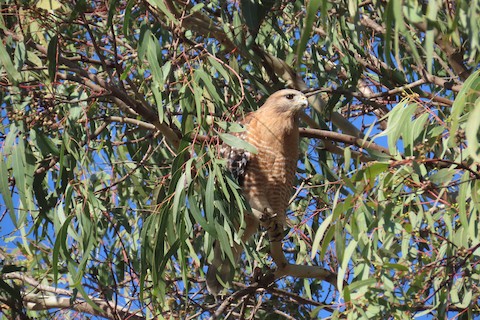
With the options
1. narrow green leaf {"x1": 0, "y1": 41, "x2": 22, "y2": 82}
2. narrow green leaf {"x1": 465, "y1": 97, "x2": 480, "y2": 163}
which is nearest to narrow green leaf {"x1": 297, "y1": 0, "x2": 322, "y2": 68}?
narrow green leaf {"x1": 465, "y1": 97, "x2": 480, "y2": 163}

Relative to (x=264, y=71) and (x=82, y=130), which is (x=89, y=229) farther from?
(x=264, y=71)

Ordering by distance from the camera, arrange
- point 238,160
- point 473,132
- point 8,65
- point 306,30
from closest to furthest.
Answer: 1. point 473,132
2. point 306,30
3. point 8,65
4. point 238,160

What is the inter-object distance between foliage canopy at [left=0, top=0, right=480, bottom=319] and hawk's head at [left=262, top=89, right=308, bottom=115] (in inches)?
6.0

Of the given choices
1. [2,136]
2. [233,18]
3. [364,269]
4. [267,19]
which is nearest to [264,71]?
[267,19]

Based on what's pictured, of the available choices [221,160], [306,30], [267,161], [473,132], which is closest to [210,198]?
[221,160]

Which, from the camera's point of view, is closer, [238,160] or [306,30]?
[306,30]

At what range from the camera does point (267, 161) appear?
194 inches

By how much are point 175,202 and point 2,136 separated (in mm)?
1117

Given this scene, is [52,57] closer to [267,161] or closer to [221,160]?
[221,160]

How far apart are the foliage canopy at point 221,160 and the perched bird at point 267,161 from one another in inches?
7.1

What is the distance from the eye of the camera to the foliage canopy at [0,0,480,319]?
3.34 m

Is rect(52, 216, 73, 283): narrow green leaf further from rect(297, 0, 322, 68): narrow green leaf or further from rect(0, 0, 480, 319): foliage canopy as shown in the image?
rect(297, 0, 322, 68): narrow green leaf

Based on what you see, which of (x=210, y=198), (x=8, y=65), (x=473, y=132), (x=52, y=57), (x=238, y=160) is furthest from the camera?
(x=238, y=160)

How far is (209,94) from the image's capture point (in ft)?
13.5
